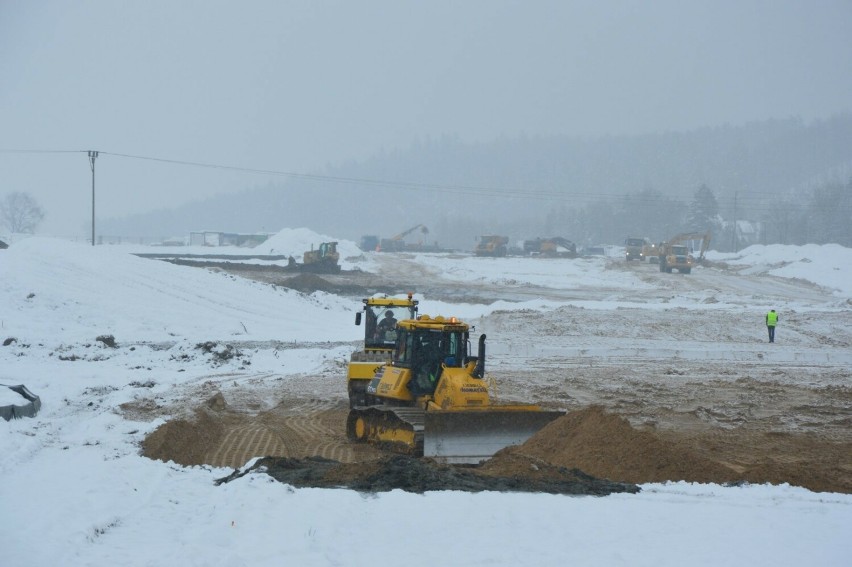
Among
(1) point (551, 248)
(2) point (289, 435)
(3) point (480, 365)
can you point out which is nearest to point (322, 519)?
(3) point (480, 365)

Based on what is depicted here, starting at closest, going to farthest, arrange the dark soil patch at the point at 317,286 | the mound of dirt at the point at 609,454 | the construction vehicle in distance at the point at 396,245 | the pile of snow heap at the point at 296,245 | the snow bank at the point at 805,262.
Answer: the mound of dirt at the point at 609,454 < the dark soil patch at the point at 317,286 < the snow bank at the point at 805,262 < the pile of snow heap at the point at 296,245 < the construction vehicle in distance at the point at 396,245

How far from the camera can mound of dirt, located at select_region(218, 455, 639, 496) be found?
9.30 m

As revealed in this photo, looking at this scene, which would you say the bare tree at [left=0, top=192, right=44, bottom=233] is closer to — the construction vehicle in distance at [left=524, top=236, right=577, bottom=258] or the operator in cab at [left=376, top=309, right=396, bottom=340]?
the construction vehicle in distance at [left=524, top=236, right=577, bottom=258]

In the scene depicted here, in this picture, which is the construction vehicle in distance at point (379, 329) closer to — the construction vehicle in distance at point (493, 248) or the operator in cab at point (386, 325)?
the operator in cab at point (386, 325)

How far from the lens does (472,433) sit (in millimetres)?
11938

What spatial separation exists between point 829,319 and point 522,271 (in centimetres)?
3268

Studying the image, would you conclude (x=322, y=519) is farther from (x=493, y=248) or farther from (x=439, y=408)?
(x=493, y=248)

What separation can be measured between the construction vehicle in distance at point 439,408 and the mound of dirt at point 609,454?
12.3 inches

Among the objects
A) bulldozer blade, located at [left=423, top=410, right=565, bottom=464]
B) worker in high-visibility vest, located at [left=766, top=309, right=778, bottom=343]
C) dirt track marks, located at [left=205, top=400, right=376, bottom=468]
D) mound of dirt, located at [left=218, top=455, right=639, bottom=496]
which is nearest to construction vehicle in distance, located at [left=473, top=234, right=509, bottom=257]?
worker in high-visibility vest, located at [left=766, top=309, right=778, bottom=343]

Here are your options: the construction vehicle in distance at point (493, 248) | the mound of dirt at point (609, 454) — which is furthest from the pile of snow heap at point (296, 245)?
the mound of dirt at point (609, 454)

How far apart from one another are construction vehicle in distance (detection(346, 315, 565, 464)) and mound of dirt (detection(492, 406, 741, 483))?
0.31 m

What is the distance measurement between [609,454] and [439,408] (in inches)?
99.0

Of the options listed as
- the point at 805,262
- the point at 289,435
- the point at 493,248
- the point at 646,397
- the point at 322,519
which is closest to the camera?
the point at 322,519

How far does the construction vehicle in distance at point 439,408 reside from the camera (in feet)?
39.0
